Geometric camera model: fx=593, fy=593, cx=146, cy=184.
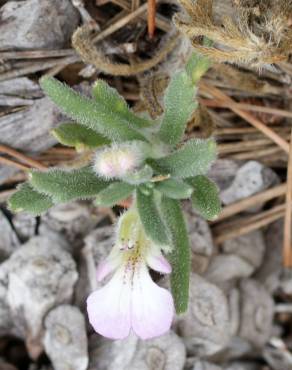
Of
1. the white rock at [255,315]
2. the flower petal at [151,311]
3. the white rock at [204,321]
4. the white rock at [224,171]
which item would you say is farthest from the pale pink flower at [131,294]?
the white rock at [255,315]

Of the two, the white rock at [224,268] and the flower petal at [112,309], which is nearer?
the flower petal at [112,309]

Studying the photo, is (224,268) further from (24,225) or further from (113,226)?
(24,225)

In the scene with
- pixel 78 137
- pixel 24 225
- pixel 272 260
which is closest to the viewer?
pixel 78 137

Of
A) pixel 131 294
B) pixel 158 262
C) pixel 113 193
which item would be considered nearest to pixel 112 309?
pixel 131 294

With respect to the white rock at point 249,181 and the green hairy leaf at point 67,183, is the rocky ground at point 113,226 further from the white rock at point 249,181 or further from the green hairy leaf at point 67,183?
the green hairy leaf at point 67,183

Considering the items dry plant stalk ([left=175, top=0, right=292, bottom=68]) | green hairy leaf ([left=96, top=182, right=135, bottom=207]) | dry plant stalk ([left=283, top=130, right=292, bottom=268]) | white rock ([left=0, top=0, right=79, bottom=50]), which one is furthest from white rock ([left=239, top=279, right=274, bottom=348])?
white rock ([left=0, top=0, right=79, bottom=50])

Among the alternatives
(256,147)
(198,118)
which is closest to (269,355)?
(256,147)

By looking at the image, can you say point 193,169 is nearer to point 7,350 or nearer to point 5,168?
point 5,168

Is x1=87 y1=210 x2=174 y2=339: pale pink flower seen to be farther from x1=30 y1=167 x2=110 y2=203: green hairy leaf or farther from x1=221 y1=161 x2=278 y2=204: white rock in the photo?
x1=221 y1=161 x2=278 y2=204: white rock
